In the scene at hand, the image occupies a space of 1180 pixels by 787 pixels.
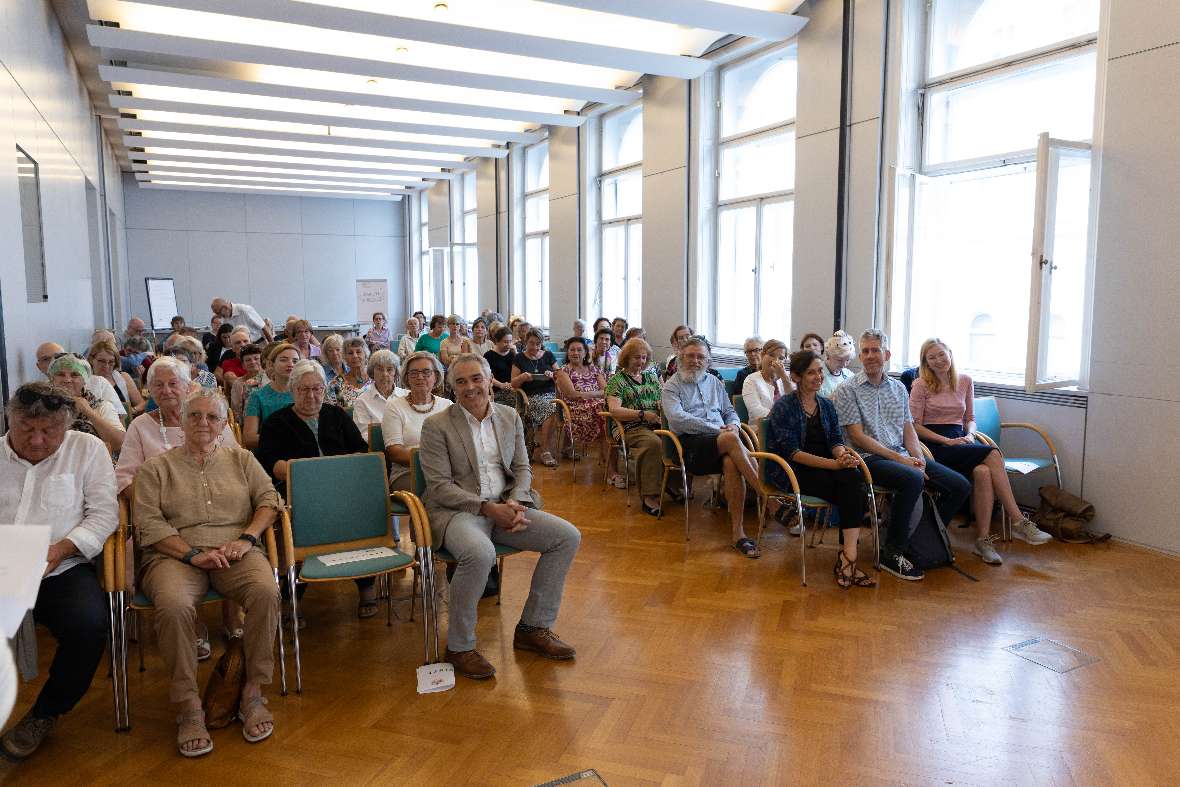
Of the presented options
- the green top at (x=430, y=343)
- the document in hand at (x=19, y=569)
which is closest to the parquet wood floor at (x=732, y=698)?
the document in hand at (x=19, y=569)

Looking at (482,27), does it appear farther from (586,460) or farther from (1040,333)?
(1040,333)

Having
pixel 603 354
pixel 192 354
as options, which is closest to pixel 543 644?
pixel 192 354

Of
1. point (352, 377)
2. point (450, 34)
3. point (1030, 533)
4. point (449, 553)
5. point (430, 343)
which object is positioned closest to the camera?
point (449, 553)

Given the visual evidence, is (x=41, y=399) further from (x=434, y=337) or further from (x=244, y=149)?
(x=244, y=149)

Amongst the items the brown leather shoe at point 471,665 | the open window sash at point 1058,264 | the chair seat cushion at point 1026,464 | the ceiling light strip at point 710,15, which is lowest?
the brown leather shoe at point 471,665

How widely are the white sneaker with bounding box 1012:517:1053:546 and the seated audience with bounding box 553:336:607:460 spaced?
3.47m

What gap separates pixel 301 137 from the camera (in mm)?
12414

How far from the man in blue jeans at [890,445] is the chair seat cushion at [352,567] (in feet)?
9.00

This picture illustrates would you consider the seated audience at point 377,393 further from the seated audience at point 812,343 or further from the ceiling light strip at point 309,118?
the ceiling light strip at point 309,118

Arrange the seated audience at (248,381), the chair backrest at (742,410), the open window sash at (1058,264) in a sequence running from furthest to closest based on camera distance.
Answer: the chair backrest at (742,410), the seated audience at (248,381), the open window sash at (1058,264)

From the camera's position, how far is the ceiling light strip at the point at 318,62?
25.0 feet

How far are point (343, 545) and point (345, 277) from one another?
60.1 feet

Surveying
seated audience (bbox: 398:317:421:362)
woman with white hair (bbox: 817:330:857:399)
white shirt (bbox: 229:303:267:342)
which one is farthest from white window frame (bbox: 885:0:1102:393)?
white shirt (bbox: 229:303:267:342)

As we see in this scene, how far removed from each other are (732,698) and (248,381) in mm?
4294
